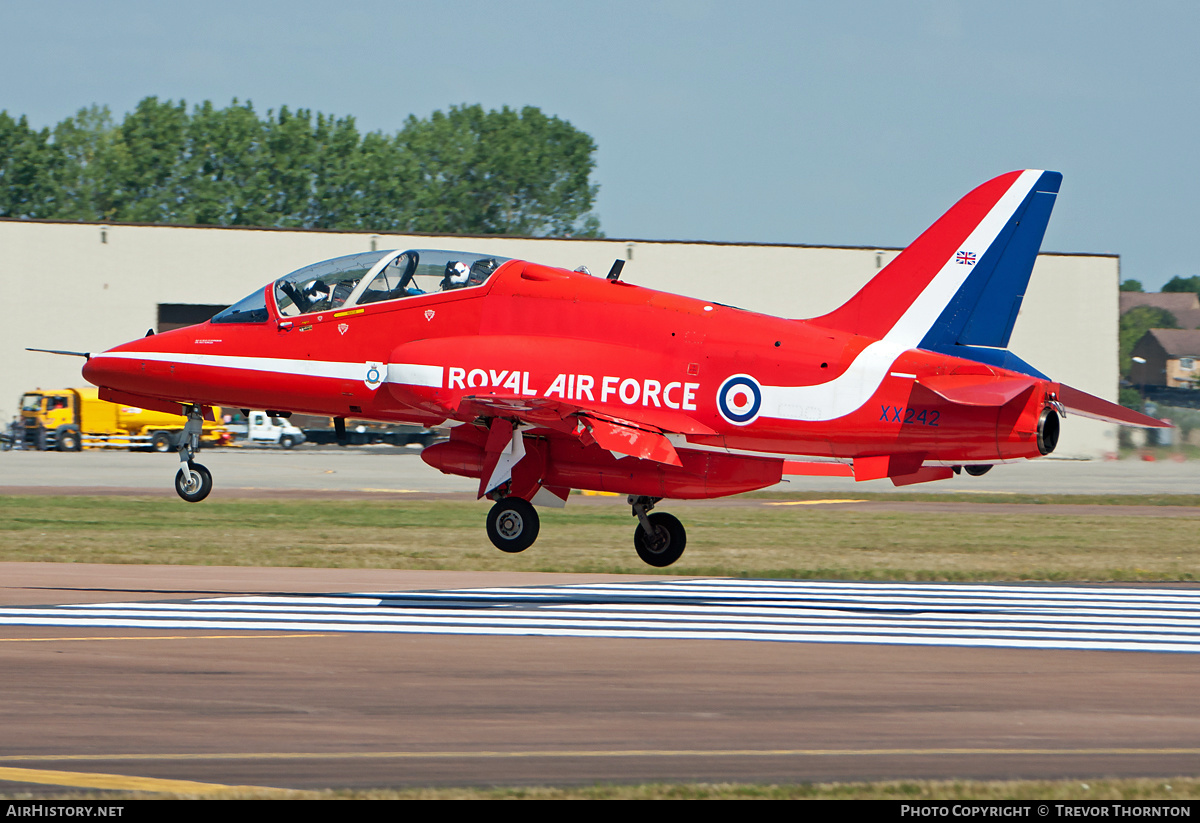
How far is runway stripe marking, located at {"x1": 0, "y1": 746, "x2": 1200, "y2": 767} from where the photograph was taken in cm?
976

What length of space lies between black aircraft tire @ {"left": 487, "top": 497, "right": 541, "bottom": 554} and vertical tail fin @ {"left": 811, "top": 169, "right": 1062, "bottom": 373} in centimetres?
529

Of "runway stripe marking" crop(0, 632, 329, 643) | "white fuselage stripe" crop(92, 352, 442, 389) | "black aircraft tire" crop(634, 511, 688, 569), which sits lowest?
"runway stripe marking" crop(0, 632, 329, 643)

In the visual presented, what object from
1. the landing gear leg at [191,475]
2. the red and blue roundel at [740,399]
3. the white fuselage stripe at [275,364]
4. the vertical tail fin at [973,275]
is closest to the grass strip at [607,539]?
the landing gear leg at [191,475]

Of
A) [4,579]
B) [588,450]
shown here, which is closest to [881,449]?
[588,450]

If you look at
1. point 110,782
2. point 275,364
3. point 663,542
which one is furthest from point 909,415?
point 110,782

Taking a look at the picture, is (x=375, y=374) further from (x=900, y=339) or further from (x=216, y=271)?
(x=216, y=271)

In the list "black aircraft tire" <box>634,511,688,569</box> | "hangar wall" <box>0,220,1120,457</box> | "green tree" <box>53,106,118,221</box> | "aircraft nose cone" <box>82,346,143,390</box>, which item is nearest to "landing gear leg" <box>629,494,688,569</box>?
"black aircraft tire" <box>634,511,688,569</box>

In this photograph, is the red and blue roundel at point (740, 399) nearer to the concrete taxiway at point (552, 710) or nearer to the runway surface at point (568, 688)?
the runway surface at point (568, 688)

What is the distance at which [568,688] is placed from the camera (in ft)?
41.2

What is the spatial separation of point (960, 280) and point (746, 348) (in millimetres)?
3037

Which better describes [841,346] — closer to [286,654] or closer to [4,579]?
[286,654]

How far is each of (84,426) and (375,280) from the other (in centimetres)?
4686

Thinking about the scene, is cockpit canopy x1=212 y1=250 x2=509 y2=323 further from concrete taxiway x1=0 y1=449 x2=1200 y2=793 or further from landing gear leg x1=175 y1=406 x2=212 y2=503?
concrete taxiway x1=0 y1=449 x2=1200 y2=793

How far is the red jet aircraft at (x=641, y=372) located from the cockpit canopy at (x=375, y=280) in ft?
0.10
